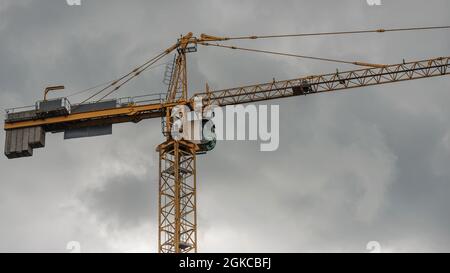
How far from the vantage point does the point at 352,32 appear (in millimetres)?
137875
